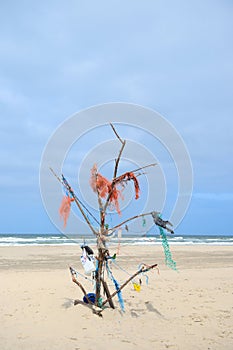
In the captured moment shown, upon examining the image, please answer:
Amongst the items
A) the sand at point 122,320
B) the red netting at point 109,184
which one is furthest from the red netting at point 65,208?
the sand at point 122,320

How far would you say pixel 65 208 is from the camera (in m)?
7.20

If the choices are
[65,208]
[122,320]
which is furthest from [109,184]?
[122,320]

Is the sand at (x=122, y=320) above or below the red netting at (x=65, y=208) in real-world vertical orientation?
below

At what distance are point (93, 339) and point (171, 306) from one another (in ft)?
9.42

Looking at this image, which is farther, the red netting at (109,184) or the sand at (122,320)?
the red netting at (109,184)

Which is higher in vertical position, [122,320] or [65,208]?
[65,208]

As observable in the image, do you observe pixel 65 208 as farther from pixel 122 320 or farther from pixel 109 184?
pixel 122 320

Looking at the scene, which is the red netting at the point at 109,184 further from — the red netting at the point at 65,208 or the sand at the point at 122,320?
the sand at the point at 122,320

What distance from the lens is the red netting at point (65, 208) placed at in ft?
23.5

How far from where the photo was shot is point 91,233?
293 inches

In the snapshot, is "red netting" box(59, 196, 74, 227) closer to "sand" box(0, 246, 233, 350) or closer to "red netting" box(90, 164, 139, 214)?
"red netting" box(90, 164, 139, 214)

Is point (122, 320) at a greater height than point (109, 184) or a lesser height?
lesser

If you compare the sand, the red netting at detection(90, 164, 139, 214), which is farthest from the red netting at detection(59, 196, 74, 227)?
the sand

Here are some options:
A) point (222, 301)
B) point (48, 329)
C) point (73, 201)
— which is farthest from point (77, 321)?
point (222, 301)
